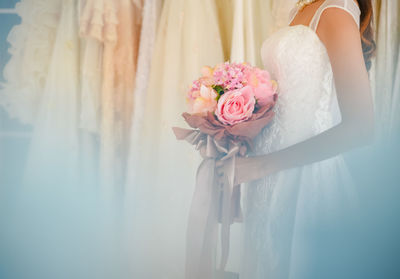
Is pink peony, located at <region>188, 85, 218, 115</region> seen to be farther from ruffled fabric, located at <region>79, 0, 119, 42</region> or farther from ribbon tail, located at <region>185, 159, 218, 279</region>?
ruffled fabric, located at <region>79, 0, 119, 42</region>

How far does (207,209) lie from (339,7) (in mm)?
507

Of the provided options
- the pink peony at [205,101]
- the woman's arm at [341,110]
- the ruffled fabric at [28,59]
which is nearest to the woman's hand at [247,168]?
the woman's arm at [341,110]

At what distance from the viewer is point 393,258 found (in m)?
0.56

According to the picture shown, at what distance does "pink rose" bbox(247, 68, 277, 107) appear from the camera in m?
0.64

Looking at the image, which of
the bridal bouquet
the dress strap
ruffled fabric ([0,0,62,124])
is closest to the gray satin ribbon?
the bridal bouquet

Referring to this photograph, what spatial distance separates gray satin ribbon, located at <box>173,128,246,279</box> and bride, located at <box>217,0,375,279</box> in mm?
24

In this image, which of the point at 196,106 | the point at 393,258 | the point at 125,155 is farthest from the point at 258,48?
the point at 393,258

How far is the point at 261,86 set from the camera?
637mm

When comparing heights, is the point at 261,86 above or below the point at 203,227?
above

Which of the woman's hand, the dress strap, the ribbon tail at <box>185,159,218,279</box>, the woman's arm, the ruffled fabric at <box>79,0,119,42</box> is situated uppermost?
the ruffled fabric at <box>79,0,119,42</box>

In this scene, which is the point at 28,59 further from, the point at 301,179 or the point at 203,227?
the point at 301,179

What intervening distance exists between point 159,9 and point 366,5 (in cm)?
60

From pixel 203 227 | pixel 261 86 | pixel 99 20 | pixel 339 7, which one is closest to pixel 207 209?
pixel 203 227

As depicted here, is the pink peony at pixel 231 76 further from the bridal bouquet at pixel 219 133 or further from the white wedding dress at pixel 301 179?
the white wedding dress at pixel 301 179
